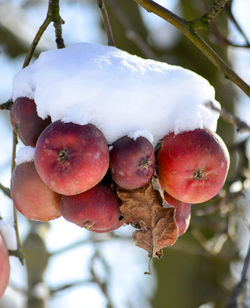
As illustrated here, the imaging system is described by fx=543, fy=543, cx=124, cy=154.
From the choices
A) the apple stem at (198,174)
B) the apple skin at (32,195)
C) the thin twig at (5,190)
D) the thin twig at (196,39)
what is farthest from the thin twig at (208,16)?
the thin twig at (5,190)

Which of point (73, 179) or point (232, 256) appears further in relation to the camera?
point (232, 256)

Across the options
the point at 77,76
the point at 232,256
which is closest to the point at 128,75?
the point at 77,76

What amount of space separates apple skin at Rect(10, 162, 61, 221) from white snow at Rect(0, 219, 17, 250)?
0.20m

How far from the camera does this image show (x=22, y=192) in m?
0.92

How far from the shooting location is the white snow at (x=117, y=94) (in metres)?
0.89

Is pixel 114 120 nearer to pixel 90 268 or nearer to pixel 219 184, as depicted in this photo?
pixel 219 184

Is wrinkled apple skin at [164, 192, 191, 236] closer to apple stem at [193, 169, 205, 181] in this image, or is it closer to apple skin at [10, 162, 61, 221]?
apple stem at [193, 169, 205, 181]

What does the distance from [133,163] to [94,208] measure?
0.10 metres

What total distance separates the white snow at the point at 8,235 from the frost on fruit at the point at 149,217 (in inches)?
12.8

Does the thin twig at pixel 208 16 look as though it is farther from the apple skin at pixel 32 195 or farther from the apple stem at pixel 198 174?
the apple skin at pixel 32 195

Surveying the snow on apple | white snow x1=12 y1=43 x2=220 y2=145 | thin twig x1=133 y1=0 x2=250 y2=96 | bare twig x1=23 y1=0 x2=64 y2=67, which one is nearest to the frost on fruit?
the snow on apple

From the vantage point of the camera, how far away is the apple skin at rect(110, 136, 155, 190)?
85 centimetres

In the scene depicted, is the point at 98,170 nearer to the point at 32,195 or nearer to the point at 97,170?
the point at 97,170

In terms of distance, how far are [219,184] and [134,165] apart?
6.4 inches
